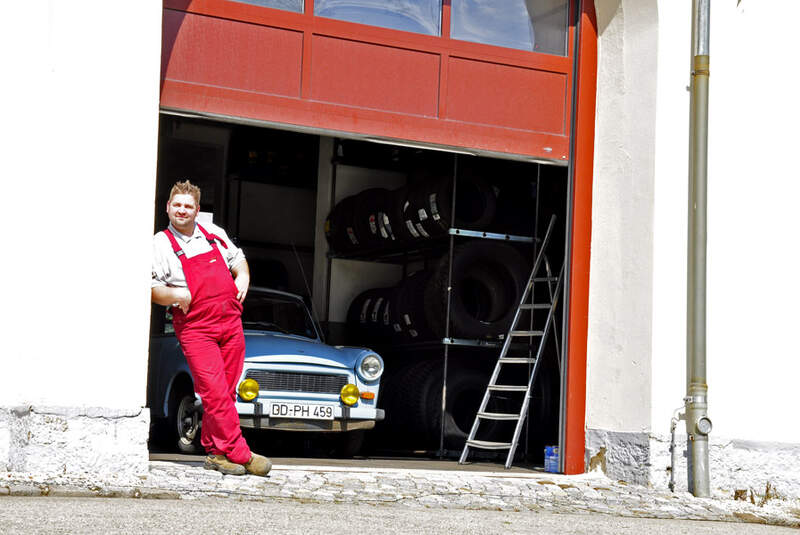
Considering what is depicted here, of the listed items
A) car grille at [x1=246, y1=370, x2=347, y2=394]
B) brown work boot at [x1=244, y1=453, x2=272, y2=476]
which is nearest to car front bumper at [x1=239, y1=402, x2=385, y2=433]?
car grille at [x1=246, y1=370, x2=347, y2=394]

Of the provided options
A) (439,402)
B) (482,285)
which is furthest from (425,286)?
(439,402)

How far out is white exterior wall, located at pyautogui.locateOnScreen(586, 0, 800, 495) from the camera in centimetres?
859

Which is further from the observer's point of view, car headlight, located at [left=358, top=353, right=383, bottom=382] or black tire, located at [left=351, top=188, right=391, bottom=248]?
black tire, located at [left=351, top=188, right=391, bottom=248]

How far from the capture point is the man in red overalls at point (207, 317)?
7.14 m

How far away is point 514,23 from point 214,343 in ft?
11.5

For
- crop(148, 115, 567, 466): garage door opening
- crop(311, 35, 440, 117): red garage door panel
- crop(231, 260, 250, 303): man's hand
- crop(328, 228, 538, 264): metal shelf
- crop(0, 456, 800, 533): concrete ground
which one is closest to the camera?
crop(0, 456, 800, 533): concrete ground

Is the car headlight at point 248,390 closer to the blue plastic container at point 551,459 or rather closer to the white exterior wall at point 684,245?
the blue plastic container at point 551,459

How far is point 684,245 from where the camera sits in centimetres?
867

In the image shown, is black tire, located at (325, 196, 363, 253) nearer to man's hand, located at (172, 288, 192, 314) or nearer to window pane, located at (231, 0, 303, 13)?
Answer: window pane, located at (231, 0, 303, 13)

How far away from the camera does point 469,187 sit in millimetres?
11586

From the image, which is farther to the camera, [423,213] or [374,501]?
[423,213]

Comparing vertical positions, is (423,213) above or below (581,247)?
above

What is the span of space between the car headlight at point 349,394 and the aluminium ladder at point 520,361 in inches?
40.1

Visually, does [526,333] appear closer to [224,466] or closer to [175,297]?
[224,466]
